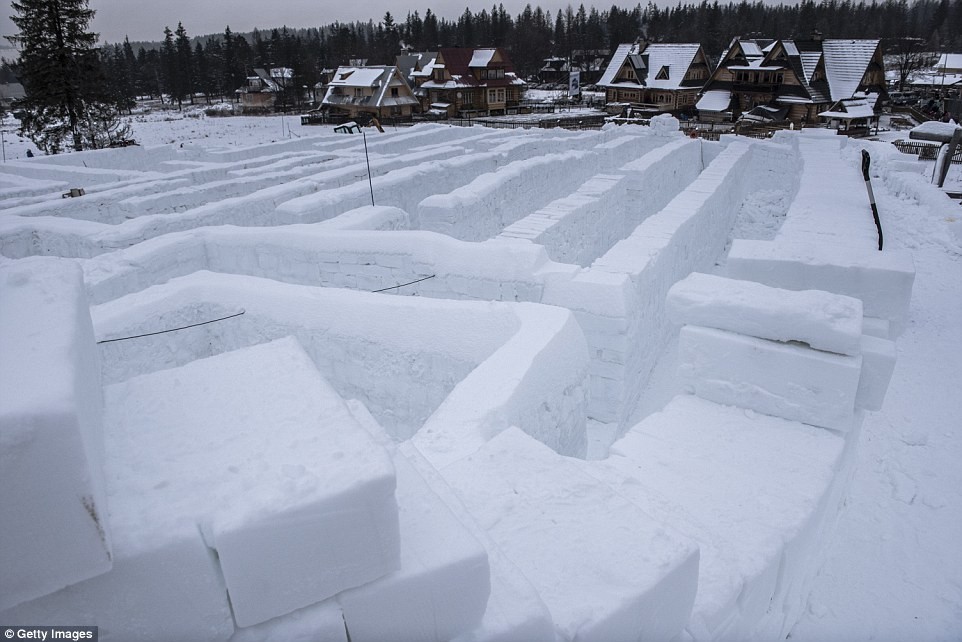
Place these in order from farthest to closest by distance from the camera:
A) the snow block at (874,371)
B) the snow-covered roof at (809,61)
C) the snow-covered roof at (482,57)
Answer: the snow-covered roof at (482,57)
the snow-covered roof at (809,61)
the snow block at (874,371)

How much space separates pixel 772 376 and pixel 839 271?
1.29 metres

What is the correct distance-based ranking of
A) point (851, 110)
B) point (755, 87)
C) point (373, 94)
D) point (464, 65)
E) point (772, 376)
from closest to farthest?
point (772, 376) < point (851, 110) < point (755, 87) < point (373, 94) < point (464, 65)

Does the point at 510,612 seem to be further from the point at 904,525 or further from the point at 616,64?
the point at 616,64

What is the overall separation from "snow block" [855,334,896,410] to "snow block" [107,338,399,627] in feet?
9.85

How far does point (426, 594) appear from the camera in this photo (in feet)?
5.33

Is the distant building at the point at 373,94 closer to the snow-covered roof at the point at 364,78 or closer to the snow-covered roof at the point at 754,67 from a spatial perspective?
the snow-covered roof at the point at 364,78

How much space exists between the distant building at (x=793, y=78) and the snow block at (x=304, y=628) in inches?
1629

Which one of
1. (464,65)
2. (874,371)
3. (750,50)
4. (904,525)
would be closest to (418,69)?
(464,65)

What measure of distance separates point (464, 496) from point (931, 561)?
2549mm

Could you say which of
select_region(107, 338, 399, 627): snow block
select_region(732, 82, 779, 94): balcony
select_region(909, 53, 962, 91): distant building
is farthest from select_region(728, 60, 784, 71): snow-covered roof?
select_region(107, 338, 399, 627): snow block

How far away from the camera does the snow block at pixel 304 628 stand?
1.54 metres

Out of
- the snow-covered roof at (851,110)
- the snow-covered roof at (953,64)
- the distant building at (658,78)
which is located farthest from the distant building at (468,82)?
the snow-covered roof at (953,64)

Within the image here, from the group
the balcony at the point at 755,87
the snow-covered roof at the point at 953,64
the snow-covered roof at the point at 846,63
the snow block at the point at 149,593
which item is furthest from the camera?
the snow-covered roof at the point at 953,64

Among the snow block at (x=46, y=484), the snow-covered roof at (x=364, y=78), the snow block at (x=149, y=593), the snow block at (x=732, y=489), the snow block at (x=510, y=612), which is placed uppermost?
the snow-covered roof at (x=364, y=78)
